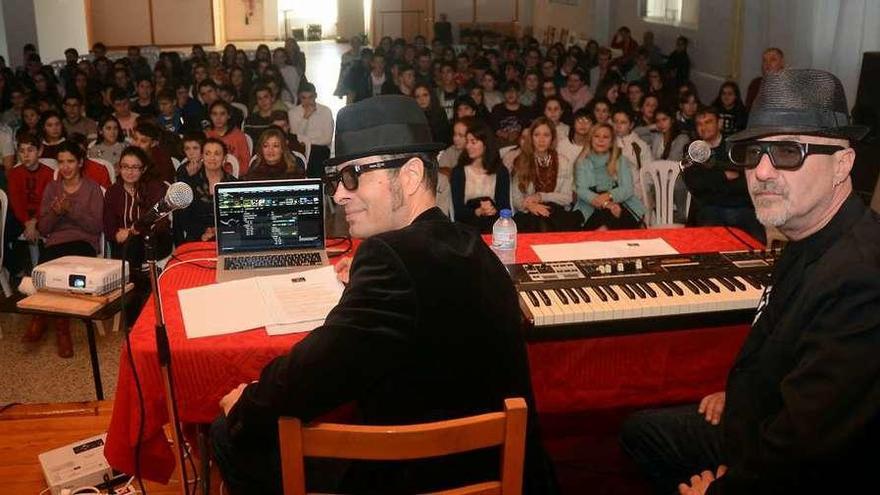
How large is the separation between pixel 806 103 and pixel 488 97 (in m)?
7.10

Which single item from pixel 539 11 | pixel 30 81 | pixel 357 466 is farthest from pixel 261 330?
pixel 539 11

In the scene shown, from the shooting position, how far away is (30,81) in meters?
9.19

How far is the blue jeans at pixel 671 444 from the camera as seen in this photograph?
2.14m

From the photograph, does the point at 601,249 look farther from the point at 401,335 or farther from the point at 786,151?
the point at 401,335

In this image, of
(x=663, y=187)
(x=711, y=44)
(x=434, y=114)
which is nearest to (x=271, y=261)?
(x=663, y=187)

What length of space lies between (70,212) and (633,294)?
340cm

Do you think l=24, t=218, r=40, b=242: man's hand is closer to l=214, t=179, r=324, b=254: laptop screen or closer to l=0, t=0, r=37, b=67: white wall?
l=214, t=179, r=324, b=254: laptop screen

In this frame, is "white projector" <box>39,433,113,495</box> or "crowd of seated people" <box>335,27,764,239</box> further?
"crowd of seated people" <box>335,27,764,239</box>

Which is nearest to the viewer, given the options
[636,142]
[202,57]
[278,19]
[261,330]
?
[261,330]

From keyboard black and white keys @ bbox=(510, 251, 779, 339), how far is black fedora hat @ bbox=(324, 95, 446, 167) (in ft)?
2.48

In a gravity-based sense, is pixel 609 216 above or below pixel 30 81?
below

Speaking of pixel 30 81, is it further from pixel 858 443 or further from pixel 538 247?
pixel 858 443

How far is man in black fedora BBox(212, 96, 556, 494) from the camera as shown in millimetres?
1601

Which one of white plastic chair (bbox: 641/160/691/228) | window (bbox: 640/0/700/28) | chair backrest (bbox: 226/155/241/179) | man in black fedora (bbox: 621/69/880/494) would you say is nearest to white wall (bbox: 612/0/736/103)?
window (bbox: 640/0/700/28)
